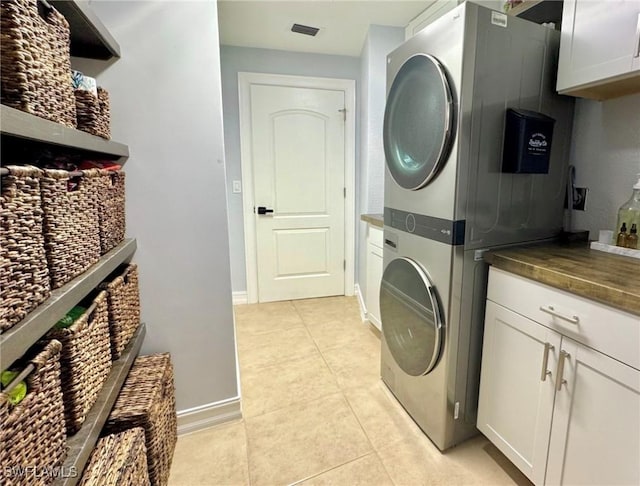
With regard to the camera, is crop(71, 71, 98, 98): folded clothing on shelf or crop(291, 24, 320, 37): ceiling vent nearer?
crop(71, 71, 98, 98): folded clothing on shelf

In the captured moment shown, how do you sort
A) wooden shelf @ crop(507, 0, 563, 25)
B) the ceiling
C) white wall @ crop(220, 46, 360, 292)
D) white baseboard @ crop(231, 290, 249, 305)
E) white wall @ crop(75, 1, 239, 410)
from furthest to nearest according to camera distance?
white baseboard @ crop(231, 290, 249, 305) → white wall @ crop(220, 46, 360, 292) → the ceiling → wooden shelf @ crop(507, 0, 563, 25) → white wall @ crop(75, 1, 239, 410)

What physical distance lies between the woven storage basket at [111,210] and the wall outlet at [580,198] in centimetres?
201

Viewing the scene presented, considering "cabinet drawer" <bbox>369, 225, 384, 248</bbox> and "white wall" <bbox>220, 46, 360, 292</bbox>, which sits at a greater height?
"white wall" <bbox>220, 46, 360, 292</bbox>

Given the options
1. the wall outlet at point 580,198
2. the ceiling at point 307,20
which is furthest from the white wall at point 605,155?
the ceiling at point 307,20

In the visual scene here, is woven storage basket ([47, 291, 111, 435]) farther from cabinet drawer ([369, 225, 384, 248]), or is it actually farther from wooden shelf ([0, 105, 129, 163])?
cabinet drawer ([369, 225, 384, 248])

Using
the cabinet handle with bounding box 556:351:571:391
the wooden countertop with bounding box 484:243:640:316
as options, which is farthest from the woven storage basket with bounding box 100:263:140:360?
the cabinet handle with bounding box 556:351:571:391

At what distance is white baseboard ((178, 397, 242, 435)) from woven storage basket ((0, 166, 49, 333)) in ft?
3.79

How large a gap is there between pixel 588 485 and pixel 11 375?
62.2 inches

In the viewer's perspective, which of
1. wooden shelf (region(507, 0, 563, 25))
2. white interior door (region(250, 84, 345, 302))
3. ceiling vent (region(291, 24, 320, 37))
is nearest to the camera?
wooden shelf (region(507, 0, 563, 25))

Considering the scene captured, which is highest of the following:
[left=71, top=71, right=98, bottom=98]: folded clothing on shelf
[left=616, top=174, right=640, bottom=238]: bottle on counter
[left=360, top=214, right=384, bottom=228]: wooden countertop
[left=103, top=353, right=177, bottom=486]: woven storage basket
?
[left=71, top=71, right=98, bottom=98]: folded clothing on shelf

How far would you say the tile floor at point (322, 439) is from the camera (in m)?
1.40

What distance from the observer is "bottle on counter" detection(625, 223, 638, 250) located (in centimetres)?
128

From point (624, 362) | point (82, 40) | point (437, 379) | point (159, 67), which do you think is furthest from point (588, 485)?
point (82, 40)

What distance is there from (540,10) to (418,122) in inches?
33.8
